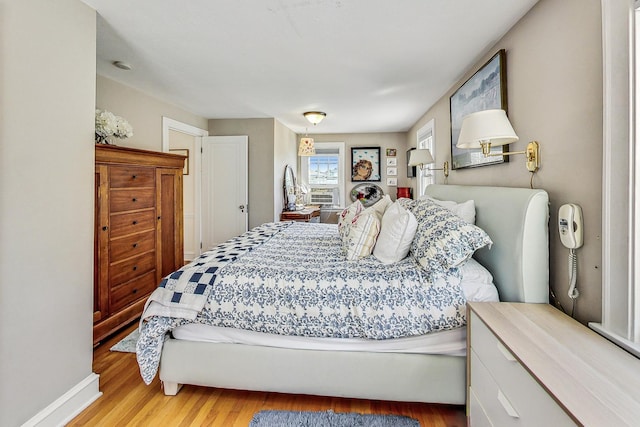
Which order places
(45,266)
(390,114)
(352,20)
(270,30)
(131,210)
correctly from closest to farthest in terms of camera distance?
1. (45,266)
2. (352,20)
3. (270,30)
4. (131,210)
5. (390,114)

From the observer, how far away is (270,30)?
211cm

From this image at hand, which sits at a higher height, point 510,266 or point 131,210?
point 131,210

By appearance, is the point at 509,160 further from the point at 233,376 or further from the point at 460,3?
the point at 233,376

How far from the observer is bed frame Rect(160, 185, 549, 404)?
1.56 meters

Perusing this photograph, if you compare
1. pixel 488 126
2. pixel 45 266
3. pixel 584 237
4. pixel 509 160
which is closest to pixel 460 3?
pixel 488 126

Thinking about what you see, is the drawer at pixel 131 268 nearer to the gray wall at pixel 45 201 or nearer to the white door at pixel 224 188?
the gray wall at pixel 45 201

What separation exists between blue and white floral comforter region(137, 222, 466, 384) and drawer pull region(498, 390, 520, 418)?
42 cm

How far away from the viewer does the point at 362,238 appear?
6.91ft

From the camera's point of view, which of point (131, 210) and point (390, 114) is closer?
point (131, 210)

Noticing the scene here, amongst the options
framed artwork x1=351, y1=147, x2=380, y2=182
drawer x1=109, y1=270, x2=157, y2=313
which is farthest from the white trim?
framed artwork x1=351, y1=147, x2=380, y2=182

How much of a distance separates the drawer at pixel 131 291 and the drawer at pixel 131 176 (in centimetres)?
86

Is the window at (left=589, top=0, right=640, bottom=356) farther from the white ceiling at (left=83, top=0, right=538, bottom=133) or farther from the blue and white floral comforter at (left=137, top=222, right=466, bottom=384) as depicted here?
the white ceiling at (left=83, top=0, right=538, bottom=133)

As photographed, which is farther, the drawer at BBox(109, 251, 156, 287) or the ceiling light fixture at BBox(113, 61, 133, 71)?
the ceiling light fixture at BBox(113, 61, 133, 71)

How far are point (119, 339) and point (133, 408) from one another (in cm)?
102
